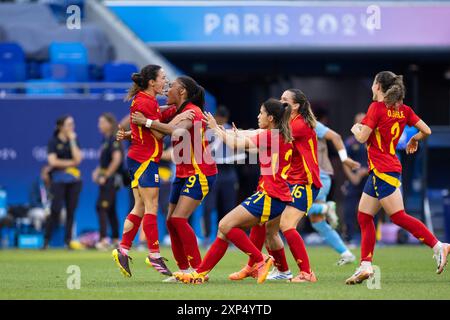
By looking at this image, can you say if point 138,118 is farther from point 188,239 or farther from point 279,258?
point 279,258

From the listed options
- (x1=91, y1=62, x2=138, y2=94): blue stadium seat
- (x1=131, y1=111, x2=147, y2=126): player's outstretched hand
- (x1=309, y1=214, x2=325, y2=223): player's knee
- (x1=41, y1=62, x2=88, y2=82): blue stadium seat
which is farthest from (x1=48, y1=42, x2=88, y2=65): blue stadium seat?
(x1=131, y1=111, x2=147, y2=126): player's outstretched hand

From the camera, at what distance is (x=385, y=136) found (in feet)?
44.0

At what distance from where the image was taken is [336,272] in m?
15.4

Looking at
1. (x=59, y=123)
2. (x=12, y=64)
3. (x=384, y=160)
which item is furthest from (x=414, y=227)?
(x=12, y=64)

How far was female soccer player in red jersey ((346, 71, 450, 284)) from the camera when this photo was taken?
43.5 ft

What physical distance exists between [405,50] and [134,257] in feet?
35.2

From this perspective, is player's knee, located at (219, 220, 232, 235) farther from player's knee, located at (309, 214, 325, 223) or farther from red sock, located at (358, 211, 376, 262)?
player's knee, located at (309, 214, 325, 223)

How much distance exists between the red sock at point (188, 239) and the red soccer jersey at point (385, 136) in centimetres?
208

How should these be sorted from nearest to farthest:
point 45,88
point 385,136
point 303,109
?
1. point 385,136
2. point 303,109
3. point 45,88

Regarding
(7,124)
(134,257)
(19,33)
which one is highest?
(19,33)

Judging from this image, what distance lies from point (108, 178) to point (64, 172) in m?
0.79

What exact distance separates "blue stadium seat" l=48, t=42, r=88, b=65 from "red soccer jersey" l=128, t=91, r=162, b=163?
11589 mm
